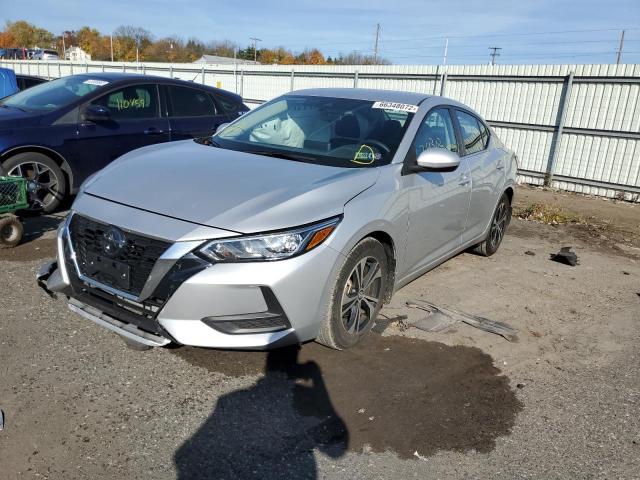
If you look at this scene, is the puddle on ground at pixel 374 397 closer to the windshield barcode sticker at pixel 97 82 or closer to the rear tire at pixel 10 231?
the rear tire at pixel 10 231

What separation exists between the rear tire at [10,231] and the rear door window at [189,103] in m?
2.69

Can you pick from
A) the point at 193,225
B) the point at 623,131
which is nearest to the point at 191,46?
the point at 623,131

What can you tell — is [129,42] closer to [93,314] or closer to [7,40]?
[7,40]

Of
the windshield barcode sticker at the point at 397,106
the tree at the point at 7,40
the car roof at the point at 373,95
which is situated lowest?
the windshield barcode sticker at the point at 397,106

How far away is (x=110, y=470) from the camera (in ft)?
8.10

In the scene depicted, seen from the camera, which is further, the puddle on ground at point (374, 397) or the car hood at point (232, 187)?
the car hood at point (232, 187)

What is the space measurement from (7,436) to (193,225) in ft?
4.41

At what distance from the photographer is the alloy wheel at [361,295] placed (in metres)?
3.49

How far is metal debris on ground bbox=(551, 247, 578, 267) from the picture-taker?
6.31 metres

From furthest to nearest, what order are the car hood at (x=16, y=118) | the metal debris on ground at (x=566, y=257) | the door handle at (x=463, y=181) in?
the metal debris on ground at (x=566, y=257) → the car hood at (x=16, y=118) → the door handle at (x=463, y=181)

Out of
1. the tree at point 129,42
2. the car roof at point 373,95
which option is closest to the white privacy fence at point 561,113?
the car roof at point 373,95

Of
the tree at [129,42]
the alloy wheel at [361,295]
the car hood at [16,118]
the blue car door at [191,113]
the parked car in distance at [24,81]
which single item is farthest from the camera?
the tree at [129,42]

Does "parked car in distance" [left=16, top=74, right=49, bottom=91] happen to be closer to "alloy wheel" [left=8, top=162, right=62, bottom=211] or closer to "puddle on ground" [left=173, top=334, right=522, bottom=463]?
"alloy wheel" [left=8, top=162, right=62, bottom=211]

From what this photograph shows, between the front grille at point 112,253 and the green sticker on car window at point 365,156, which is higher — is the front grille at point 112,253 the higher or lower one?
the lower one
